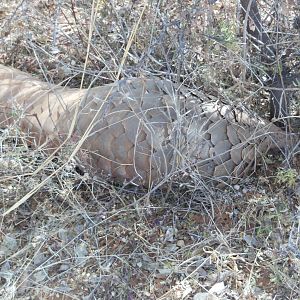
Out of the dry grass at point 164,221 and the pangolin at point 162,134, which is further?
the pangolin at point 162,134

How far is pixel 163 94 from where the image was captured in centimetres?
187

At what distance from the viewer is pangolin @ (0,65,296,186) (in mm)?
1782

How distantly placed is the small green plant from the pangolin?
0.33ft

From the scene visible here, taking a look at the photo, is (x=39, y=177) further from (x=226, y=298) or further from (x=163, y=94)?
(x=226, y=298)

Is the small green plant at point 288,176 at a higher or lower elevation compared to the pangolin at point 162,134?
lower

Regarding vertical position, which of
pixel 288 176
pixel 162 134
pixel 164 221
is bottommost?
pixel 164 221

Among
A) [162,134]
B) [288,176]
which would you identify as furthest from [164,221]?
[288,176]

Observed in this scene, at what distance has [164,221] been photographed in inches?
71.7

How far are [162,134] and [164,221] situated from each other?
0.90ft

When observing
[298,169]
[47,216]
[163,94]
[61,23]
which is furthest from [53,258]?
[61,23]

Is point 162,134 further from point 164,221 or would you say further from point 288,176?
point 288,176

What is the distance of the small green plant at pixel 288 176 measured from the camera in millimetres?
1753

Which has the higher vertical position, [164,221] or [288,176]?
[288,176]

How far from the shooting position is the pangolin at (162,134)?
5.85ft
